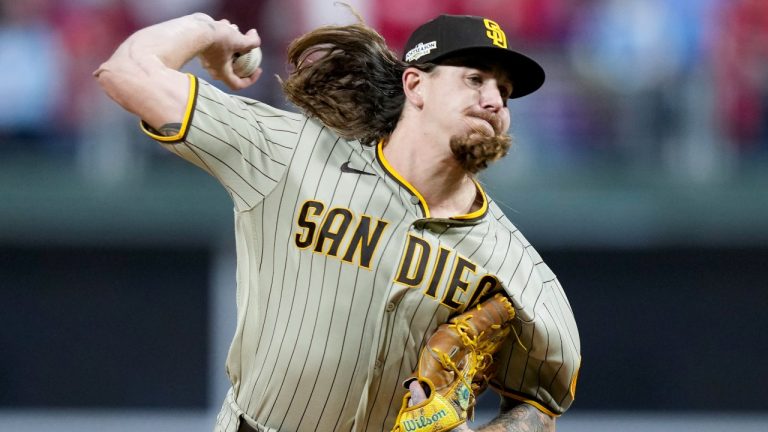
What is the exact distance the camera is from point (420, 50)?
3.30m

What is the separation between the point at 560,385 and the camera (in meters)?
3.35

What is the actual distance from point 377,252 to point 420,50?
0.56 m

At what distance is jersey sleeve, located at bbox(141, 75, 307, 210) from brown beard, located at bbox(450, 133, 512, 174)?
0.42m

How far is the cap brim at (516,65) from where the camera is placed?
3.19 meters

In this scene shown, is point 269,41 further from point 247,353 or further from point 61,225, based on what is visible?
point 247,353

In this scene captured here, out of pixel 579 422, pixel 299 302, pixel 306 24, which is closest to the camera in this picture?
pixel 299 302

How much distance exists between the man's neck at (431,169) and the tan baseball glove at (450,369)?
29 cm

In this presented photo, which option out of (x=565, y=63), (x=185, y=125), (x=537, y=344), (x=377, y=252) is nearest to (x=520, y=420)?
(x=537, y=344)

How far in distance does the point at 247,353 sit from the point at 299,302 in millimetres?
219

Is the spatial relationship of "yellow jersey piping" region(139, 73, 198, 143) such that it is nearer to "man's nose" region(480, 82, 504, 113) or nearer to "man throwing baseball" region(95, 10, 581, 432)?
"man throwing baseball" region(95, 10, 581, 432)

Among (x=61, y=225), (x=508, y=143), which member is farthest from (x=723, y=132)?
(x=508, y=143)

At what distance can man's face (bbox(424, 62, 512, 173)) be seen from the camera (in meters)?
3.14

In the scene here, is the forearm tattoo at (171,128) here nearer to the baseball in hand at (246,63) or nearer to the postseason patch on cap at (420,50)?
the baseball in hand at (246,63)

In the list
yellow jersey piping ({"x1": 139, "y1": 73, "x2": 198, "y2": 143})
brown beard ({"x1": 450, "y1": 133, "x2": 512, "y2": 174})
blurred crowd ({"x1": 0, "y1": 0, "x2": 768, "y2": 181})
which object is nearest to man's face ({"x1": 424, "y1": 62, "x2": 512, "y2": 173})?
brown beard ({"x1": 450, "y1": 133, "x2": 512, "y2": 174})
